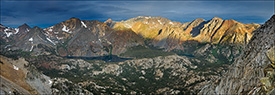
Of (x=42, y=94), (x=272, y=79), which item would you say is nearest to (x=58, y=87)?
(x=42, y=94)

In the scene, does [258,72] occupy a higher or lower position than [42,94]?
higher

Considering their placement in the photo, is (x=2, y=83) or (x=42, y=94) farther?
(x=42, y=94)

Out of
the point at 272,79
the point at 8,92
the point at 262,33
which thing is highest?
the point at 262,33

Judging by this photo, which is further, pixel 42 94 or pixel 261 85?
pixel 42 94

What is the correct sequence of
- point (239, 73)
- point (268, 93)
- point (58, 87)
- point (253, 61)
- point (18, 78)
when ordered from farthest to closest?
point (58, 87) < point (18, 78) < point (239, 73) < point (253, 61) < point (268, 93)

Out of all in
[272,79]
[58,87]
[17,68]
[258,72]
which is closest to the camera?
[272,79]

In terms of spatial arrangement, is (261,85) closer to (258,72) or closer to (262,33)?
(258,72)

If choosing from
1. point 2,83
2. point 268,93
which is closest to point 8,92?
point 2,83

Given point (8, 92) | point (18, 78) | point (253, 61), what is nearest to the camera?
point (253, 61)

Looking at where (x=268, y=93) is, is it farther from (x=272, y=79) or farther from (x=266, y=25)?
(x=266, y=25)
